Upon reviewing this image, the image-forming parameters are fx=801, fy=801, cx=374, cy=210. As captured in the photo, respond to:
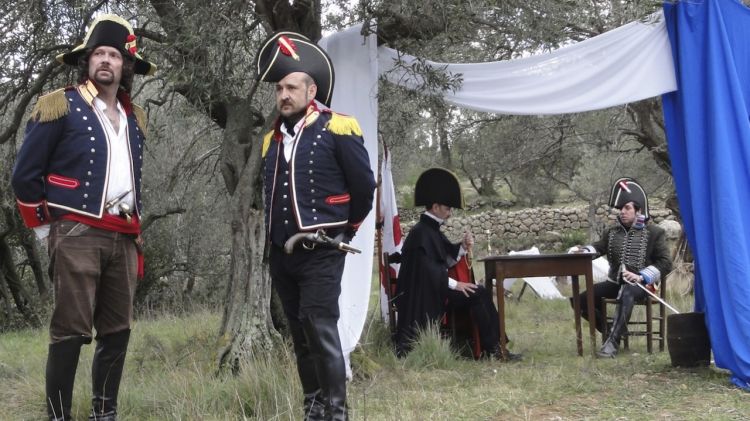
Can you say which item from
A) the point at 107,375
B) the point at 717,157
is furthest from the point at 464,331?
the point at 107,375

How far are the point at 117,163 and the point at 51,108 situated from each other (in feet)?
1.26

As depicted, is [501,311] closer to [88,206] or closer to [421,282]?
[421,282]

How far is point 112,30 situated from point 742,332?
4.10m

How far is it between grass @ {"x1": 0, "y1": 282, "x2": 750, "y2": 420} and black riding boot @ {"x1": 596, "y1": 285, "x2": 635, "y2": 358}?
14cm

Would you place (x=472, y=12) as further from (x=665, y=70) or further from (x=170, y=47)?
(x=170, y=47)

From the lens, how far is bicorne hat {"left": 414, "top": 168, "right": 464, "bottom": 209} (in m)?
6.82

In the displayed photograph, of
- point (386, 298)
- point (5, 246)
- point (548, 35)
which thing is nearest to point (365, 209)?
point (548, 35)

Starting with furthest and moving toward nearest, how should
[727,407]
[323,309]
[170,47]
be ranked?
[170,47]
[727,407]
[323,309]

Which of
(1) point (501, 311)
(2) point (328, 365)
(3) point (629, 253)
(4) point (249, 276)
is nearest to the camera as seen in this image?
(2) point (328, 365)

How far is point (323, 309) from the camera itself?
3.70m

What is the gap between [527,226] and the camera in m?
23.0

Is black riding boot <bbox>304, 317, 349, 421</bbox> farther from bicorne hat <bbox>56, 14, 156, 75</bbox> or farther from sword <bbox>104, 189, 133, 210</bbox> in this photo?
bicorne hat <bbox>56, 14, 156, 75</bbox>

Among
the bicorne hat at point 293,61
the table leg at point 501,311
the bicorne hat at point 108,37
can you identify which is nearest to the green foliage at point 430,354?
the table leg at point 501,311

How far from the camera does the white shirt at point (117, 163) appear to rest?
379 cm
